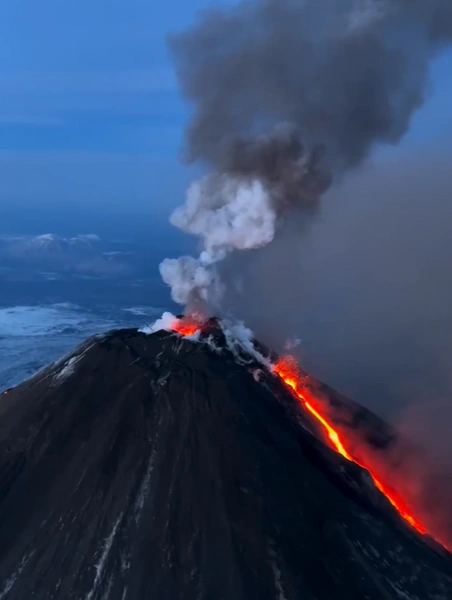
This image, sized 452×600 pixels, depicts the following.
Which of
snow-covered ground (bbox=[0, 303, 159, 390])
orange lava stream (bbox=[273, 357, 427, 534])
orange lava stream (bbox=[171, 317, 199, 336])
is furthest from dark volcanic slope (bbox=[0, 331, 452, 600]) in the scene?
snow-covered ground (bbox=[0, 303, 159, 390])

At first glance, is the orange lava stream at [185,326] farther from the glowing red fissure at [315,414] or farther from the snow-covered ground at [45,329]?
the snow-covered ground at [45,329]

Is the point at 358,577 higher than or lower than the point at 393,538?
lower

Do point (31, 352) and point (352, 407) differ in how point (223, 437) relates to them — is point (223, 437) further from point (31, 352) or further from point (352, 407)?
point (31, 352)

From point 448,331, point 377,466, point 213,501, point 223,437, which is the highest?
point 448,331

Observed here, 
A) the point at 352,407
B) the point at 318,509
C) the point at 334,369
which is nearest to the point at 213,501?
the point at 318,509

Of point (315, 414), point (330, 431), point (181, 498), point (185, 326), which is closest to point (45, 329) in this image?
point (185, 326)

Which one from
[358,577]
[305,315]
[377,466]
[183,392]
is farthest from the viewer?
[305,315]
